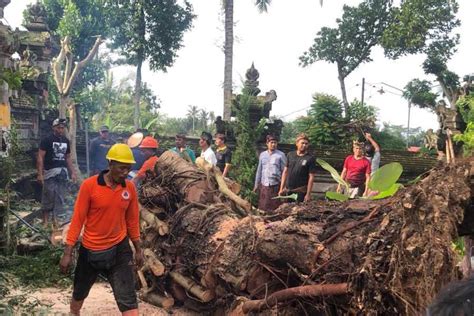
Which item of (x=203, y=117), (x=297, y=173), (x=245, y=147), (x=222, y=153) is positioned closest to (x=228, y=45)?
(x=245, y=147)

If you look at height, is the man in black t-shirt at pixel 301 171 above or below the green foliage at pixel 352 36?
below

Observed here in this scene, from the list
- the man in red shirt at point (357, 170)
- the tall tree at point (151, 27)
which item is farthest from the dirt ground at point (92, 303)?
the tall tree at point (151, 27)

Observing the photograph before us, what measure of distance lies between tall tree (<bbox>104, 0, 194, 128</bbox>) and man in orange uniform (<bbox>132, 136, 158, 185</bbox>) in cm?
2141

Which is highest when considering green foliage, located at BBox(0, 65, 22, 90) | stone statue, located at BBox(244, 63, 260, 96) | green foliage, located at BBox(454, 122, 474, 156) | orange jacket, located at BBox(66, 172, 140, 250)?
stone statue, located at BBox(244, 63, 260, 96)

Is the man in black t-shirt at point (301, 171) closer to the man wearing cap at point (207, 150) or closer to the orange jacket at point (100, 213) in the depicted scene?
the man wearing cap at point (207, 150)

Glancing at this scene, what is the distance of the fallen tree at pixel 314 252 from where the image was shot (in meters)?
3.30

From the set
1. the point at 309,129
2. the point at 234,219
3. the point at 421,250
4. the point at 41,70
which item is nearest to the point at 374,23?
the point at 309,129

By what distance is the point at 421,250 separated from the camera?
330 centimetres

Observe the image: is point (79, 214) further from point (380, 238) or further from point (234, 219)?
point (380, 238)

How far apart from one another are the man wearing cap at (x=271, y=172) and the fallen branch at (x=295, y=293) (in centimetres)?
480

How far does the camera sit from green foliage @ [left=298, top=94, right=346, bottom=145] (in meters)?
15.0

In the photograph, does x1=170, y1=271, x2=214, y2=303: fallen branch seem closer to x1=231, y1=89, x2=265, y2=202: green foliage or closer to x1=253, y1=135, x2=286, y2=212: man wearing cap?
x1=253, y1=135, x2=286, y2=212: man wearing cap

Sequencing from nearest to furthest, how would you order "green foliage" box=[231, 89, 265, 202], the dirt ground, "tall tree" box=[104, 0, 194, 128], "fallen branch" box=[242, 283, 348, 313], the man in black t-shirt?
"fallen branch" box=[242, 283, 348, 313] < the dirt ground < the man in black t-shirt < "green foliage" box=[231, 89, 265, 202] < "tall tree" box=[104, 0, 194, 128]

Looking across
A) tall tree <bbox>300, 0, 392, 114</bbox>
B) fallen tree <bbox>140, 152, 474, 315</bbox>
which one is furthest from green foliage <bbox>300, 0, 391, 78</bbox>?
fallen tree <bbox>140, 152, 474, 315</bbox>
